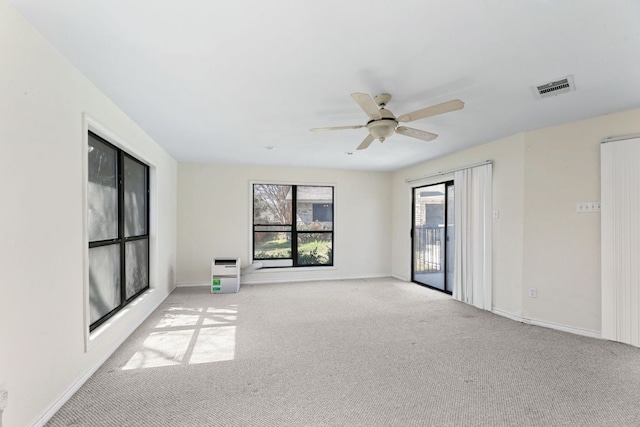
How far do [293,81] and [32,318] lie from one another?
2.30 meters

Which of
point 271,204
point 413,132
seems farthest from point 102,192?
point 271,204

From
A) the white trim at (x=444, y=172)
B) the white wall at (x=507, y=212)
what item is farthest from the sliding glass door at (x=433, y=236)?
the white wall at (x=507, y=212)

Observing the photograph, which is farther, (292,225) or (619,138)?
(292,225)

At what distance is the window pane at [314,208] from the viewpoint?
6.36 metres

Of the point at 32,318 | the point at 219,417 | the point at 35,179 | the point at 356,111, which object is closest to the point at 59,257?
the point at 32,318

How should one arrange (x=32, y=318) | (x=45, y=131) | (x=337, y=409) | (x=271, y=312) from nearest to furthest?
(x=32, y=318)
(x=45, y=131)
(x=337, y=409)
(x=271, y=312)

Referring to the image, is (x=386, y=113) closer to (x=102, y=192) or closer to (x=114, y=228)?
(x=102, y=192)

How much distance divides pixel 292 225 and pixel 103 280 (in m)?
3.73

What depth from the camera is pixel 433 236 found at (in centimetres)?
573

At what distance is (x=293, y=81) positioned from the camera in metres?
2.39

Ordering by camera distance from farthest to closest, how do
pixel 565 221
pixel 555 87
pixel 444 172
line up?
pixel 444 172 → pixel 565 221 → pixel 555 87

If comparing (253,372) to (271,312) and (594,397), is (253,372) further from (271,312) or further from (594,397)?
(594,397)

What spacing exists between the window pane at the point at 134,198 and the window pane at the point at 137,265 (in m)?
0.16

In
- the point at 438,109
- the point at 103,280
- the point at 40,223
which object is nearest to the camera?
the point at 40,223
